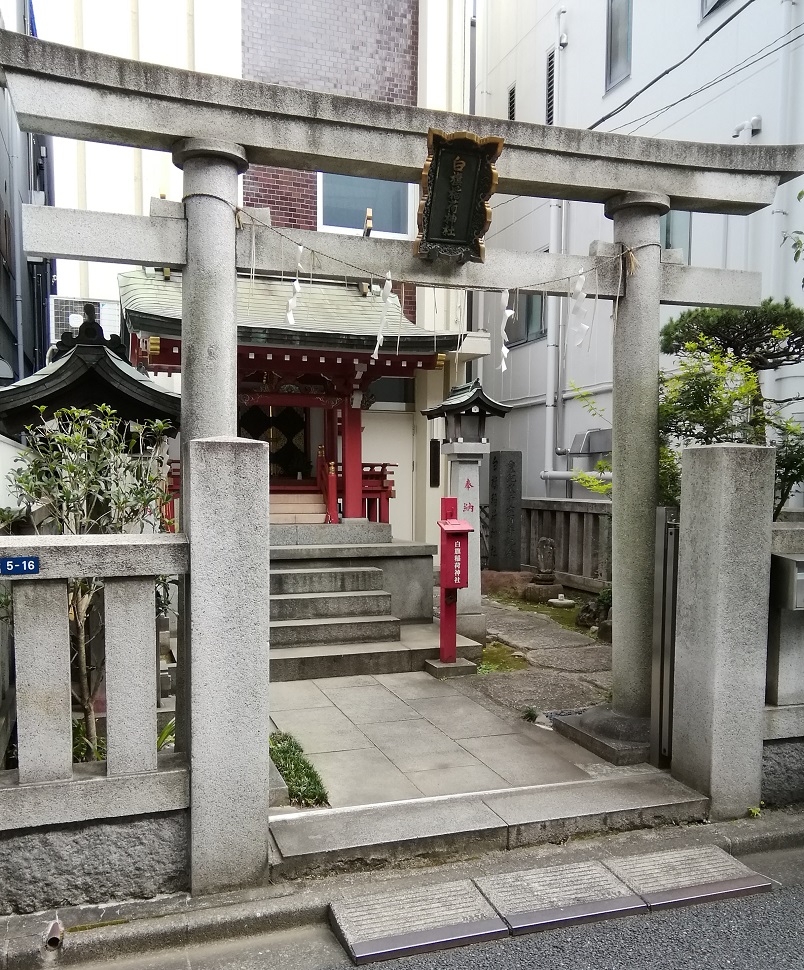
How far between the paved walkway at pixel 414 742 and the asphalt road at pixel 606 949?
3.70 feet

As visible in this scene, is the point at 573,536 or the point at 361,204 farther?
the point at 361,204

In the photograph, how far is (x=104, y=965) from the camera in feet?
10.6

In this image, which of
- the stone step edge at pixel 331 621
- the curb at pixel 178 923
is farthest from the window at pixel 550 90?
the curb at pixel 178 923

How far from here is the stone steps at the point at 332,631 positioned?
8.41 metres

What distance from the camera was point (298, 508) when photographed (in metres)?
12.3

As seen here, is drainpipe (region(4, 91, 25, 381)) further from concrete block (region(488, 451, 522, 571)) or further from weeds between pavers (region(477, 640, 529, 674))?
weeds between pavers (region(477, 640, 529, 674))

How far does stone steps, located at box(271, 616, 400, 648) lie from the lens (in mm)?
8406

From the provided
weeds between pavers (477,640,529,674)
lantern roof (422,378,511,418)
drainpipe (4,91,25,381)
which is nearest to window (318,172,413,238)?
drainpipe (4,91,25,381)

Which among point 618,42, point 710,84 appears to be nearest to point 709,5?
point 710,84

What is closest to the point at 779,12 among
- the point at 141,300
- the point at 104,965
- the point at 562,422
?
the point at 562,422

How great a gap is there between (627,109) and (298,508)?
917cm

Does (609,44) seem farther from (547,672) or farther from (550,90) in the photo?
(547,672)

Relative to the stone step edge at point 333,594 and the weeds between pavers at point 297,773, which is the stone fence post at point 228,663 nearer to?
the weeds between pavers at point 297,773

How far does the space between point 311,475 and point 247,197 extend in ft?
18.8
